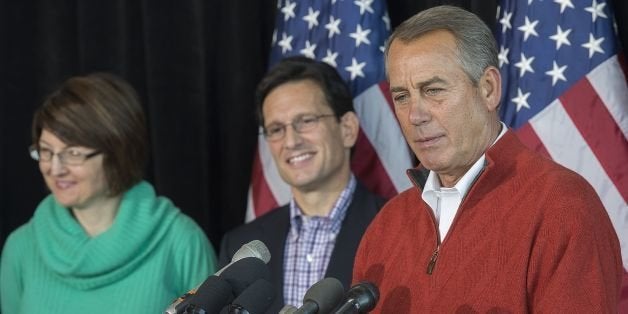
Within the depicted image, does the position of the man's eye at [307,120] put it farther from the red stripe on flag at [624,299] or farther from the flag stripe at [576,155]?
the red stripe on flag at [624,299]

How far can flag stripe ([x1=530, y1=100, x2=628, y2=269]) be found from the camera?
108 inches

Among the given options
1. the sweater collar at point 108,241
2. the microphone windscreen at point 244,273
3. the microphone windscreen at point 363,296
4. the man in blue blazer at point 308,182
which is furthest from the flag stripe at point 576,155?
the microphone windscreen at point 244,273

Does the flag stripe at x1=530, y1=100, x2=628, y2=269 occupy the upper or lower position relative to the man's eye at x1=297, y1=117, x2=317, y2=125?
lower

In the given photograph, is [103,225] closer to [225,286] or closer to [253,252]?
[253,252]

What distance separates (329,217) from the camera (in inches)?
121

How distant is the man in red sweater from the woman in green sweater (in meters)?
1.10

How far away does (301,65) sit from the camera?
127 inches

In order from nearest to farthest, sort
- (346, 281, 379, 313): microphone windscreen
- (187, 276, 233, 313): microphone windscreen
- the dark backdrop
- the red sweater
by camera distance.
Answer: (187, 276, 233, 313): microphone windscreen, (346, 281, 379, 313): microphone windscreen, the red sweater, the dark backdrop

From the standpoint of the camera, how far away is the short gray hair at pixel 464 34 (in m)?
2.05

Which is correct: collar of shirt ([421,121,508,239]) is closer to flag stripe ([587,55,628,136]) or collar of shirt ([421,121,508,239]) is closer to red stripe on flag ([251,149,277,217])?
flag stripe ([587,55,628,136])

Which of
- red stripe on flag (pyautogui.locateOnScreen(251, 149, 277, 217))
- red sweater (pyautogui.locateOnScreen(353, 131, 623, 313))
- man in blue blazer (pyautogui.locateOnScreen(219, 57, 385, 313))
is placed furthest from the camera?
red stripe on flag (pyautogui.locateOnScreen(251, 149, 277, 217))

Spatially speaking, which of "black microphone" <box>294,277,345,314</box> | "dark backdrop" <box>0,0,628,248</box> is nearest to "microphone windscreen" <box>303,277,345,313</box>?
"black microphone" <box>294,277,345,314</box>

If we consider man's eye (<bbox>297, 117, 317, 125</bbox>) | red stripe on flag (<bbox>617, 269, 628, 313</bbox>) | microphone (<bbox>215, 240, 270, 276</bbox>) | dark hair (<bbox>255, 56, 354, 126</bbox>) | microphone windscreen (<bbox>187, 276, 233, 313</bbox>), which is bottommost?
red stripe on flag (<bbox>617, 269, 628, 313</bbox>)

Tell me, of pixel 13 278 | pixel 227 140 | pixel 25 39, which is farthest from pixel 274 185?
pixel 25 39
